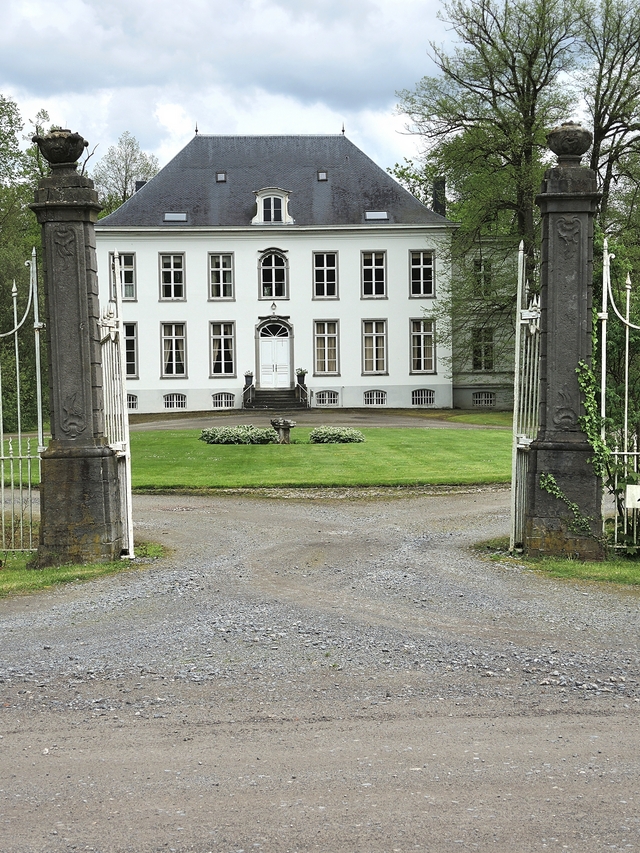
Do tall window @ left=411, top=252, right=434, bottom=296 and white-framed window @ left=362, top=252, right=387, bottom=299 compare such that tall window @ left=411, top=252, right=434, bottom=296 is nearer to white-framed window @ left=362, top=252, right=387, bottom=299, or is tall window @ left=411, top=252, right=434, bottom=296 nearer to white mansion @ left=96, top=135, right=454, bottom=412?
white mansion @ left=96, top=135, right=454, bottom=412

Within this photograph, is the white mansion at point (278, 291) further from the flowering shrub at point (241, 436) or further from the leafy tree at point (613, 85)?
the flowering shrub at point (241, 436)

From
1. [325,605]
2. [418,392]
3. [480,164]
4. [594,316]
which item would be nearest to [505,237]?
[480,164]

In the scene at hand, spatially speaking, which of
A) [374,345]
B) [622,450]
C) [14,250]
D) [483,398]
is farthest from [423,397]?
[622,450]

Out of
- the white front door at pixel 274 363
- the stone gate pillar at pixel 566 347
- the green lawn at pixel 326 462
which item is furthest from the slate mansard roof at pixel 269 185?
the stone gate pillar at pixel 566 347

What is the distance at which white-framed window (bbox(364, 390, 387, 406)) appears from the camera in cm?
4128

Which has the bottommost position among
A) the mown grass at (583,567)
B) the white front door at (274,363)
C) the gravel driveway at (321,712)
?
the mown grass at (583,567)

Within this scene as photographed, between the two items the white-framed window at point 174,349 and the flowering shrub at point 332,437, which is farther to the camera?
the white-framed window at point 174,349

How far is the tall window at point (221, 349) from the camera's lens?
4081cm

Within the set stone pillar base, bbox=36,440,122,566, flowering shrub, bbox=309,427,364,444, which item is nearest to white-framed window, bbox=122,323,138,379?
flowering shrub, bbox=309,427,364,444

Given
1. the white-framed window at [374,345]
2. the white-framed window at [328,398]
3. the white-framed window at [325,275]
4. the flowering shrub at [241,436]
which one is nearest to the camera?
the flowering shrub at [241,436]

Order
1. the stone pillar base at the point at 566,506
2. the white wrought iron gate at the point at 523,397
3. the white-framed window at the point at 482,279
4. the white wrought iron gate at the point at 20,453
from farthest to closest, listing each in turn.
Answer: the white-framed window at the point at 482,279 < the white wrought iron gate at the point at 523,397 < the stone pillar base at the point at 566,506 < the white wrought iron gate at the point at 20,453

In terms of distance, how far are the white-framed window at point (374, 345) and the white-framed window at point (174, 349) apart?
7.96 meters

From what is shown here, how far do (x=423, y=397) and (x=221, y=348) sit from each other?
30.3 ft

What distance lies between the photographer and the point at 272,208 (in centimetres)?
4047
